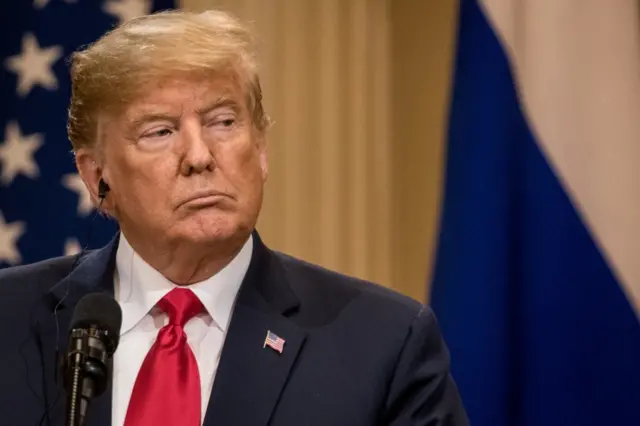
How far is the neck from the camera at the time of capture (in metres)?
1.77

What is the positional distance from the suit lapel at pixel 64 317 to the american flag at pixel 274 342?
0.90 feet

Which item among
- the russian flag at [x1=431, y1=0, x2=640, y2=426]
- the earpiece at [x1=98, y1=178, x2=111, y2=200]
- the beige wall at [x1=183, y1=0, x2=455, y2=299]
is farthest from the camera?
the beige wall at [x1=183, y1=0, x2=455, y2=299]

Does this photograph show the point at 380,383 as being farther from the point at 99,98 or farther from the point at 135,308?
the point at 99,98

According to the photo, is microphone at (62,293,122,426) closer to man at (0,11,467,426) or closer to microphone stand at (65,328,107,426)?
microphone stand at (65,328,107,426)

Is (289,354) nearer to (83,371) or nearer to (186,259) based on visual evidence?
(186,259)

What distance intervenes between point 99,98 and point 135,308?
0.38 m

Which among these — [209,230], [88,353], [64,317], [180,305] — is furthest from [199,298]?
[88,353]

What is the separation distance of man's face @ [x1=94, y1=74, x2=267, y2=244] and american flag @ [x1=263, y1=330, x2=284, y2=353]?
0.18 m

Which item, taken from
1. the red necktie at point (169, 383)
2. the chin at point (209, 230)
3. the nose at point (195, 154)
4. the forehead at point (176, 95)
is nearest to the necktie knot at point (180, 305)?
the red necktie at point (169, 383)

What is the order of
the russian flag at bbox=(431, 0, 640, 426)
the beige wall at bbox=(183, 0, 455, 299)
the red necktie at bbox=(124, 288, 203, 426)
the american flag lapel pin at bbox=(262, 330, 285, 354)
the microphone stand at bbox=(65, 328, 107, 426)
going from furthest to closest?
the beige wall at bbox=(183, 0, 455, 299)
the russian flag at bbox=(431, 0, 640, 426)
the american flag lapel pin at bbox=(262, 330, 285, 354)
the red necktie at bbox=(124, 288, 203, 426)
the microphone stand at bbox=(65, 328, 107, 426)

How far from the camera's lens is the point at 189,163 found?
1.69m

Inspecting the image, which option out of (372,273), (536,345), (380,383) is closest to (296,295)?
(380,383)

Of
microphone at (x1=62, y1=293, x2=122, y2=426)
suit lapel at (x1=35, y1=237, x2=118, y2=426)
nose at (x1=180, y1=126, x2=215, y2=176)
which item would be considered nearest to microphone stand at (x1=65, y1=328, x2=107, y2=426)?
microphone at (x1=62, y1=293, x2=122, y2=426)

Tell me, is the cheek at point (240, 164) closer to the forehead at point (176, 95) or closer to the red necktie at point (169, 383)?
the forehead at point (176, 95)
